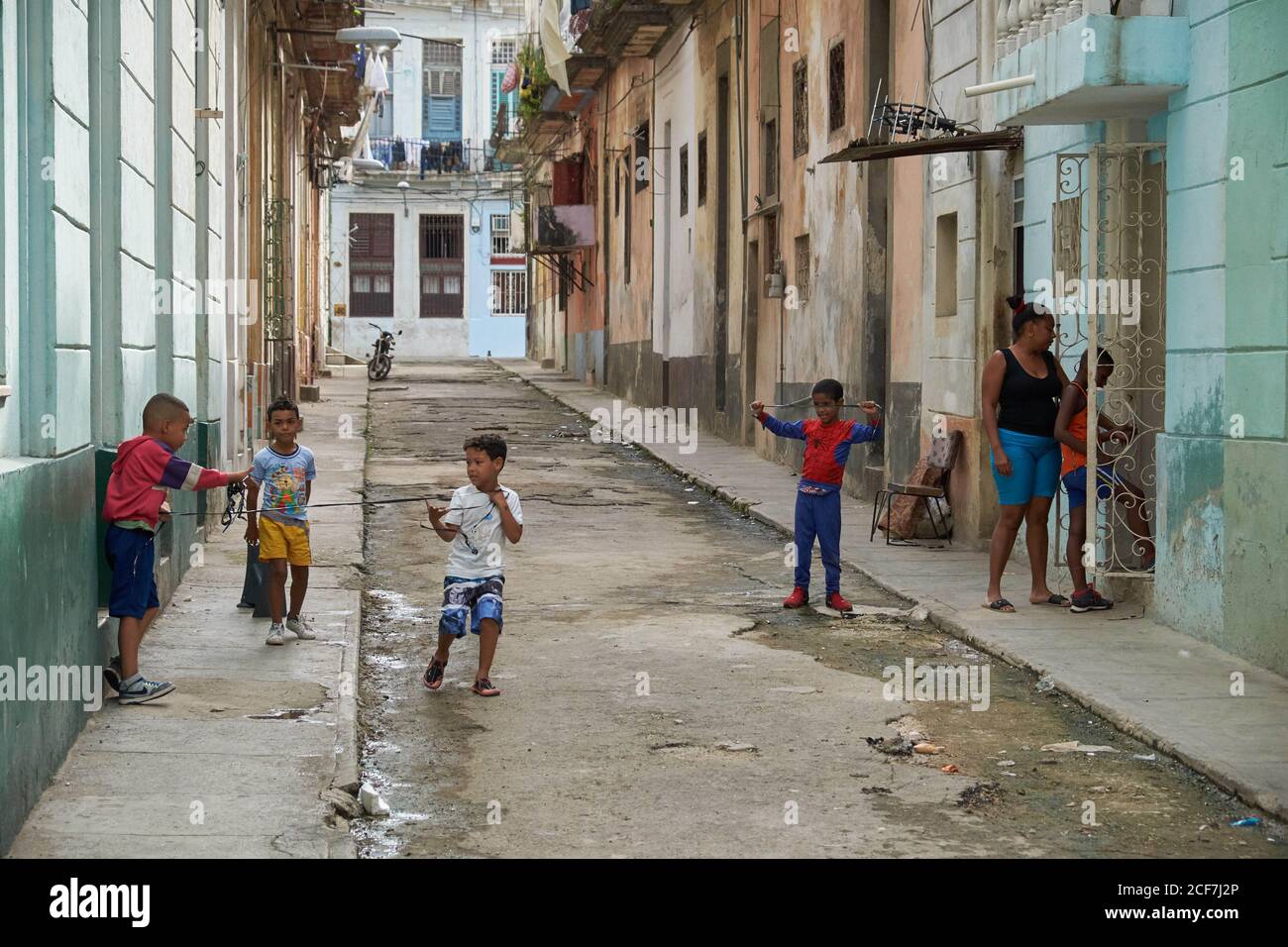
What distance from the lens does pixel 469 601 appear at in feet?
25.2

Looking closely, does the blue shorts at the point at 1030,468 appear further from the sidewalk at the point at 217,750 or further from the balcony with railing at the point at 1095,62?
the sidewalk at the point at 217,750

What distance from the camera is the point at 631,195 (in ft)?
101

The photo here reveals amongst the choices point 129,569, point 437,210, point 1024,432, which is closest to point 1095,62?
point 1024,432

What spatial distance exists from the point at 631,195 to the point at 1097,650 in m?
23.1

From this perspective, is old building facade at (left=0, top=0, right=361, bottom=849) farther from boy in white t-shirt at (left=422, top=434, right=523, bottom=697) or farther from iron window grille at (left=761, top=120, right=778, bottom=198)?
iron window grille at (left=761, top=120, right=778, bottom=198)

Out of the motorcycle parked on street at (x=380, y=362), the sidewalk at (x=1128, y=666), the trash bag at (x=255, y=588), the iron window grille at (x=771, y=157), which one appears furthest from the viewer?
the motorcycle parked on street at (x=380, y=362)

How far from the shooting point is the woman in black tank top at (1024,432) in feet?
32.2

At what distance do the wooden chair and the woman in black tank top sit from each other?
109 inches

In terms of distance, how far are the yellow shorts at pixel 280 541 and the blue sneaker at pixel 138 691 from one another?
1.48m

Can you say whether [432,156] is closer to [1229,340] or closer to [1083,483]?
[1083,483]

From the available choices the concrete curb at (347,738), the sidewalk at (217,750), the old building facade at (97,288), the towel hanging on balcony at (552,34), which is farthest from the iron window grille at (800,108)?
the concrete curb at (347,738)

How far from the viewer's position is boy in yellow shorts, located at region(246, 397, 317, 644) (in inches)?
338

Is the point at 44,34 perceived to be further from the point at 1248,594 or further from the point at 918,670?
the point at 1248,594

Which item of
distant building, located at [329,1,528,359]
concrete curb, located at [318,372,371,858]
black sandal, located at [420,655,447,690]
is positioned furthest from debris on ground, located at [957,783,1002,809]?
distant building, located at [329,1,528,359]
